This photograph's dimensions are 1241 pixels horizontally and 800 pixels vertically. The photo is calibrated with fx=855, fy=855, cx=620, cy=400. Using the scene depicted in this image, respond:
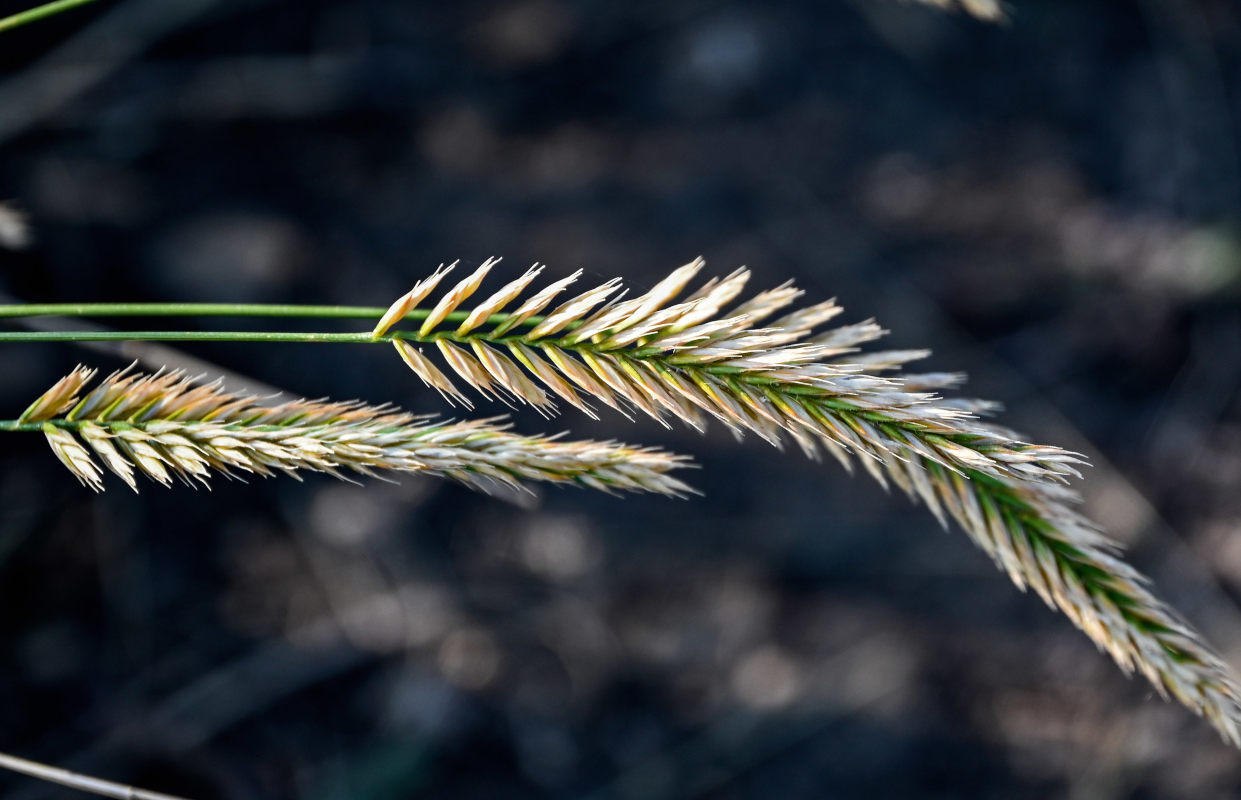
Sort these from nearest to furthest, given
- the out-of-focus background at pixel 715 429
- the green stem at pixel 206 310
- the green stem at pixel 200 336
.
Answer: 1. the green stem at pixel 200 336
2. the green stem at pixel 206 310
3. the out-of-focus background at pixel 715 429

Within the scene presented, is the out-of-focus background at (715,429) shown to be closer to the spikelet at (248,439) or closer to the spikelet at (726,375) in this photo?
the spikelet at (248,439)

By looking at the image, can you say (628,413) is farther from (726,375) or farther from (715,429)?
(715,429)

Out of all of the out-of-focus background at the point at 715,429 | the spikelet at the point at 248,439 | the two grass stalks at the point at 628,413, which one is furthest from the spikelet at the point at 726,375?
the out-of-focus background at the point at 715,429

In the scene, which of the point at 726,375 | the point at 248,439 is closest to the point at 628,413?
the point at 726,375

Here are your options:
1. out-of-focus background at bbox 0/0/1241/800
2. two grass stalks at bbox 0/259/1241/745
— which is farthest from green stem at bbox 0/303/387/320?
out-of-focus background at bbox 0/0/1241/800

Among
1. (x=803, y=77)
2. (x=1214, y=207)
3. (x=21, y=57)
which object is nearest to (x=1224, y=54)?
(x=1214, y=207)
